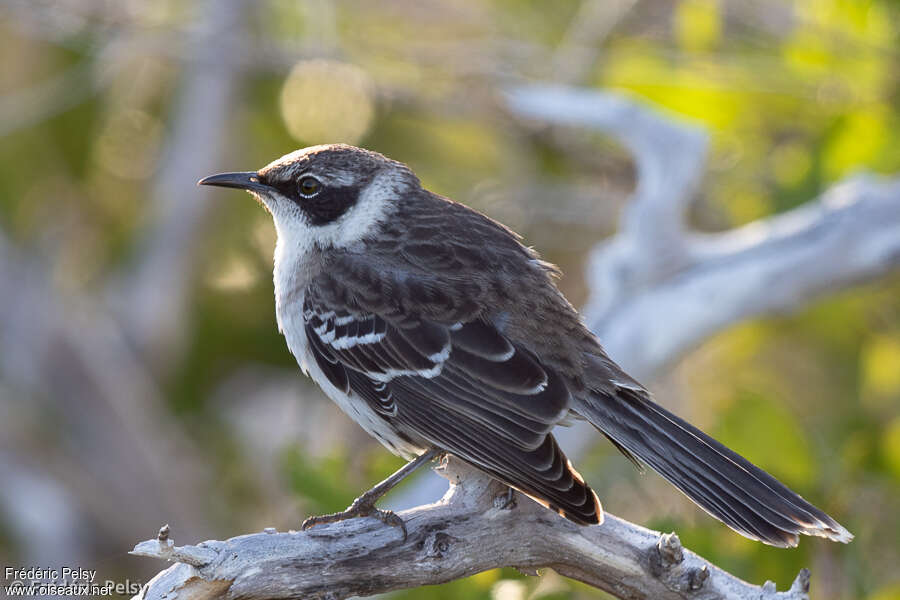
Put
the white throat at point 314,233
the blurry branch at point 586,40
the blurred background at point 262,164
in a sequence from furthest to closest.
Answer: the blurry branch at point 586,40
the blurred background at point 262,164
the white throat at point 314,233

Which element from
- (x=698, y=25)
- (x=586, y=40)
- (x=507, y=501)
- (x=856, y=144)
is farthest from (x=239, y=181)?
(x=586, y=40)

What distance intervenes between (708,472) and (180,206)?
6.48 m

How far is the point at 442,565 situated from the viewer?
375 centimetres

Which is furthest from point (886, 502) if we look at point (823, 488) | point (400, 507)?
point (400, 507)

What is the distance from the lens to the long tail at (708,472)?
386 cm

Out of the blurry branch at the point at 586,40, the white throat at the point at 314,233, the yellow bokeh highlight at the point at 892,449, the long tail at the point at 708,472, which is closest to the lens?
the long tail at the point at 708,472

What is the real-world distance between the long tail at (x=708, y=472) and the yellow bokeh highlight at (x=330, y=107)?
5.18 meters

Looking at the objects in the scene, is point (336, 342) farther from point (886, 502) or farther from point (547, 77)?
point (547, 77)

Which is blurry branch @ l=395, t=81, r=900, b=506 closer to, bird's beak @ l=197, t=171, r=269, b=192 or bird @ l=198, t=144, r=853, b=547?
bird @ l=198, t=144, r=853, b=547

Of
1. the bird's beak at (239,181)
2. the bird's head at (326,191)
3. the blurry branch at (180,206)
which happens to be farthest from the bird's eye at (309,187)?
the blurry branch at (180,206)

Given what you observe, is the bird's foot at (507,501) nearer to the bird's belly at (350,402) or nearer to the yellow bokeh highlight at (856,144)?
the bird's belly at (350,402)

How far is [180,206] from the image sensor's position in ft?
31.4

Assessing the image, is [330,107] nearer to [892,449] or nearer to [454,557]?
[892,449]

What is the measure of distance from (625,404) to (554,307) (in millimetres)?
464
